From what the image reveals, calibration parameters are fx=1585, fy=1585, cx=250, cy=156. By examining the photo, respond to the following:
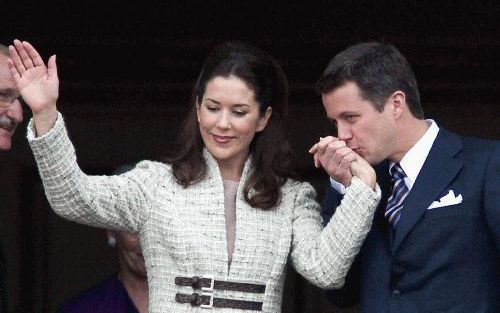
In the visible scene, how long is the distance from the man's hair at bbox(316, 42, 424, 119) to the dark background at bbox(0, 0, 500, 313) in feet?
4.38

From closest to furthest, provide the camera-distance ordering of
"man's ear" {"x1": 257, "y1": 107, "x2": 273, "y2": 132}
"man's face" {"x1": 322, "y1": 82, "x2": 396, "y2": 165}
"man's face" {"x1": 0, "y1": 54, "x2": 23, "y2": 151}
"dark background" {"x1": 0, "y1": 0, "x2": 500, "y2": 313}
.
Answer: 1. "man's face" {"x1": 322, "y1": 82, "x2": 396, "y2": 165}
2. "man's ear" {"x1": 257, "y1": 107, "x2": 273, "y2": 132}
3. "man's face" {"x1": 0, "y1": 54, "x2": 23, "y2": 151}
4. "dark background" {"x1": 0, "y1": 0, "x2": 500, "y2": 313}

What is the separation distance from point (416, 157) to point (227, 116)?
0.47 metres

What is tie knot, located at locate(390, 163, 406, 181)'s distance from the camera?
3863 millimetres

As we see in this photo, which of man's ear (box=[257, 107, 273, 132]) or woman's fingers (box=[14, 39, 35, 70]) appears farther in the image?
man's ear (box=[257, 107, 273, 132])

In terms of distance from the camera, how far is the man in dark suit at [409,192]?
3717 millimetres

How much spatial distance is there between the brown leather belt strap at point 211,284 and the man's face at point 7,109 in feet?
2.25

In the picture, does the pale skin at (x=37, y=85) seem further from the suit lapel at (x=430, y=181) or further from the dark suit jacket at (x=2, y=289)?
the dark suit jacket at (x=2, y=289)

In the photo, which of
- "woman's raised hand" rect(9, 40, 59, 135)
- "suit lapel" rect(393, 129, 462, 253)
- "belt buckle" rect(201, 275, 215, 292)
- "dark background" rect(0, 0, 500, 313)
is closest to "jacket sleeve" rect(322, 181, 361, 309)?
"suit lapel" rect(393, 129, 462, 253)

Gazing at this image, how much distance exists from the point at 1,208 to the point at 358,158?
2712 millimetres

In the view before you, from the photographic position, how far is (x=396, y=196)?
3.86 metres

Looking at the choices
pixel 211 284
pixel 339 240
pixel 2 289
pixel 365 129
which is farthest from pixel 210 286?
pixel 2 289

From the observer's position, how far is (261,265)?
380 cm

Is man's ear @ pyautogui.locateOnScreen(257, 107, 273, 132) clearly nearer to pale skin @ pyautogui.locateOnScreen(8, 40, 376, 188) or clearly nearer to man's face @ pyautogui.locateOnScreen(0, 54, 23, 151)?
pale skin @ pyautogui.locateOnScreen(8, 40, 376, 188)

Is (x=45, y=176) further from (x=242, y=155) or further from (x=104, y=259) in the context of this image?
(x=104, y=259)
